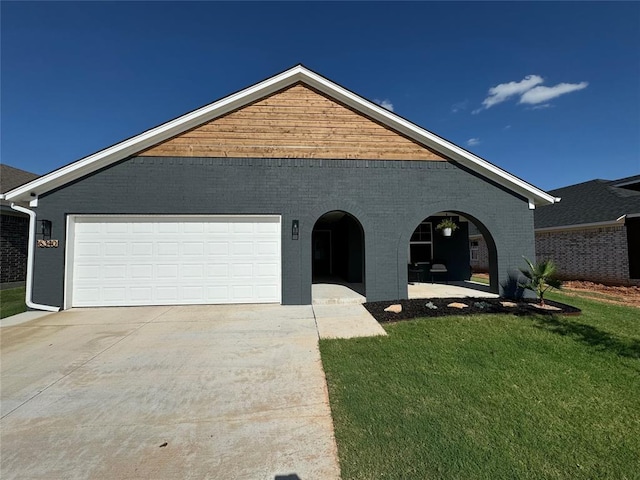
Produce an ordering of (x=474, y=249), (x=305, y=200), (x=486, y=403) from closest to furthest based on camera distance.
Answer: (x=486, y=403) < (x=305, y=200) < (x=474, y=249)

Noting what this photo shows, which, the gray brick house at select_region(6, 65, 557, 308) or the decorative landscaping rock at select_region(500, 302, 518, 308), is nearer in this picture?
the decorative landscaping rock at select_region(500, 302, 518, 308)

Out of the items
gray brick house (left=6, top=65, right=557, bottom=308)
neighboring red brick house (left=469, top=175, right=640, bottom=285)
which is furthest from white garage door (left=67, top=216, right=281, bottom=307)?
neighboring red brick house (left=469, top=175, right=640, bottom=285)

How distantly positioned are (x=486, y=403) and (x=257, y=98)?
8886mm

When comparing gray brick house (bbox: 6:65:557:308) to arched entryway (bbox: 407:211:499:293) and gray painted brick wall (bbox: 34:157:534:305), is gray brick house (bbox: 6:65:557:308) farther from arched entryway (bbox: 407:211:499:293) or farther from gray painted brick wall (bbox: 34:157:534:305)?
arched entryway (bbox: 407:211:499:293)

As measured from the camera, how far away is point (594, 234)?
14141mm

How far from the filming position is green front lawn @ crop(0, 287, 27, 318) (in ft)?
26.1

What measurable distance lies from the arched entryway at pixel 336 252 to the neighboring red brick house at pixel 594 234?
1016 centimetres

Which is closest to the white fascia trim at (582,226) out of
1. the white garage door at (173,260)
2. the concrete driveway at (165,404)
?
the white garage door at (173,260)

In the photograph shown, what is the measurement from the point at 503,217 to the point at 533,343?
5056 mm

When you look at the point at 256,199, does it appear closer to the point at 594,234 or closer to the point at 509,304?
the point at 509,304

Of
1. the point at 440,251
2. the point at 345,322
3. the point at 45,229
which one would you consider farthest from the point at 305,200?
the point at 45,229

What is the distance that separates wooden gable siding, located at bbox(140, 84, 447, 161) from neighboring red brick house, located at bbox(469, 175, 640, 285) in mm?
9839

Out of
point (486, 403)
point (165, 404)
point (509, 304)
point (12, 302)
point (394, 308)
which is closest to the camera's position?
point (486, 403)

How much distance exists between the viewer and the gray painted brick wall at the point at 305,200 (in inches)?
329
